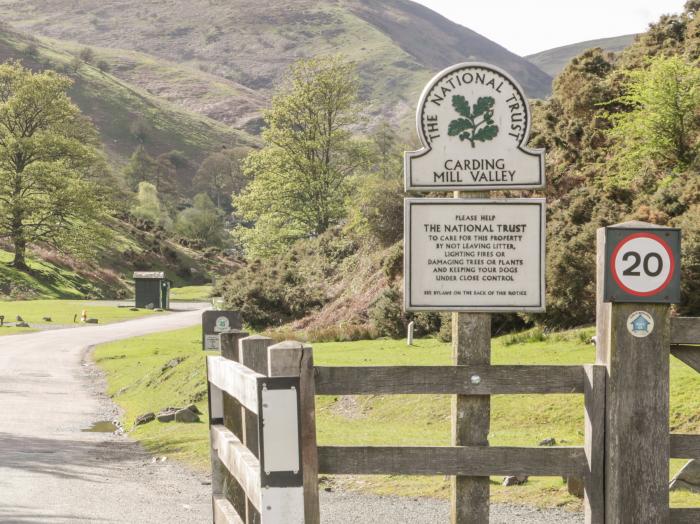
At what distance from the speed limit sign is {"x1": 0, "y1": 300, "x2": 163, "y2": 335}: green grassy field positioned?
43.9 metres

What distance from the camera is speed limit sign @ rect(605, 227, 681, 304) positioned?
5.88 metres

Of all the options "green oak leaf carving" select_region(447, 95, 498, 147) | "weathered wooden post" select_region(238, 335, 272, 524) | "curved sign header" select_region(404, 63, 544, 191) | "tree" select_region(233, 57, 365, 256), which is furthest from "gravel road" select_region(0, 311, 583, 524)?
"tree" select_region(233, 57, 365, 256)

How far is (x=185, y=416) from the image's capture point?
56.1 feet

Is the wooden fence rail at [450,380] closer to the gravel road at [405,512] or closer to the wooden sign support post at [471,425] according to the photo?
the wooden sign support post at [471,425]

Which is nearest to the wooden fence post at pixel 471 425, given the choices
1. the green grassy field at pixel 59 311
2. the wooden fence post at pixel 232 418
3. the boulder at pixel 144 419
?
the wooden fence post at pixel 232 418

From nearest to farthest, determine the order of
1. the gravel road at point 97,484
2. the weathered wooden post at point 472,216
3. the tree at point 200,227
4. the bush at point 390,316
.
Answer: the weathered wooden post at point 472,216 < the gravel road at point 97,484 < the bush at point 390,316 < the tree at point 200,227

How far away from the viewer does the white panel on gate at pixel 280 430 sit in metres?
4.96

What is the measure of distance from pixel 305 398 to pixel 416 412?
972 centimetres

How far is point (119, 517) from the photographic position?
916 centimetres

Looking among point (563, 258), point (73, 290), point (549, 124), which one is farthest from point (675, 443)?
point (73, 290)

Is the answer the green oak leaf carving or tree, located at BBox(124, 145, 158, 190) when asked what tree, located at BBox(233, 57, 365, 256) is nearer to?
the green oak leaf carving

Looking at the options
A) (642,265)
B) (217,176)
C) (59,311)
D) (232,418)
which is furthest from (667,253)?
(217,176)

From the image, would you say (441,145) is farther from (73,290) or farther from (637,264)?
(73,290)

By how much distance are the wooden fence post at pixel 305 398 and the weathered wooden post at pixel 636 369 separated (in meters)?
1.90
